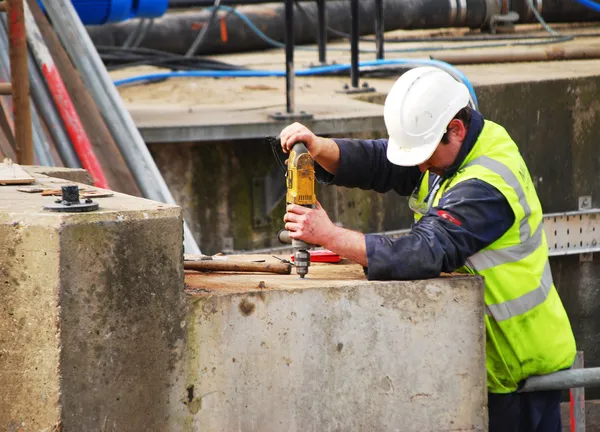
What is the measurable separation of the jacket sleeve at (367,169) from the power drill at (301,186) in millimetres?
497

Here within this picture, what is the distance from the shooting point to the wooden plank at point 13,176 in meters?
3.49

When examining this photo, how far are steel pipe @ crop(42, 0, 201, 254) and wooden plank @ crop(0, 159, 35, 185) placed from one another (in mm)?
1747

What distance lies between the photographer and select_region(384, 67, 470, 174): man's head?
11.5ft

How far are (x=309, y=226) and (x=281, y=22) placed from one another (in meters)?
7.50

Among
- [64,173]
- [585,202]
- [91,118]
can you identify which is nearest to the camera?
[64,173]

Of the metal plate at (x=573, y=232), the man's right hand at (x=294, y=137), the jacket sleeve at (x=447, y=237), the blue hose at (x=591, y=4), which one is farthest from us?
the blue hose at (x=591, y=4)

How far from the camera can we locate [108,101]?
5770 millimetres

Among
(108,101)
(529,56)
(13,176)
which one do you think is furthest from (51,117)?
(529,56)

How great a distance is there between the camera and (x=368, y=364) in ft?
10.8

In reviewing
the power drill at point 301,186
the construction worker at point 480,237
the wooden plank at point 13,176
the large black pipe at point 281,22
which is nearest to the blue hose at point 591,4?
the large black pipe at point 281,22

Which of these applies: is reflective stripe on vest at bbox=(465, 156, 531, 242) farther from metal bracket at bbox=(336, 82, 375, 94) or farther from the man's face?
metal bracket at bbox=(336, 82, 375, 94)

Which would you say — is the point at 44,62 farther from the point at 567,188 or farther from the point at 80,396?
the point at 567,188

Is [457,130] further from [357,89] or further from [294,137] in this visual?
[357,89]

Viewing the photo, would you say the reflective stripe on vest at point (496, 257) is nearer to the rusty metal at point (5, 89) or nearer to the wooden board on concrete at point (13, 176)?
the wooden board on concrete at point (13, 176)
